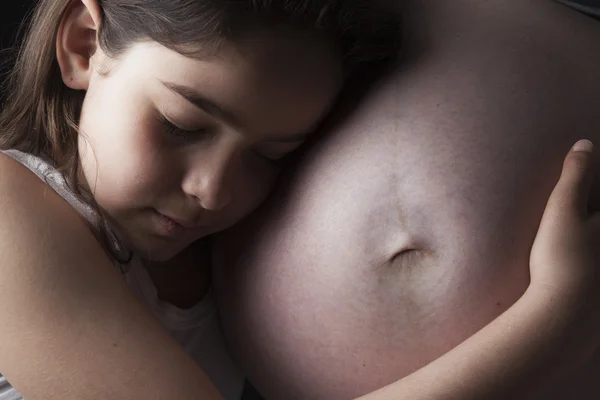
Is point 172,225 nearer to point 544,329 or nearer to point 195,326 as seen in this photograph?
point 195,326

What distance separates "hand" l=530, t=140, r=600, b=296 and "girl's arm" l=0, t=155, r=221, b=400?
302 mm

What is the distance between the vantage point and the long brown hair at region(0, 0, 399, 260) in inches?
27.3

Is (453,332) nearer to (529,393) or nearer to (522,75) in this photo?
(529,393)

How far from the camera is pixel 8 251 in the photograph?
64 cm

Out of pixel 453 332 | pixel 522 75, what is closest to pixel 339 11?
pixel 522 75

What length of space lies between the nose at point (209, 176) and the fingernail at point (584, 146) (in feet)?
1.02

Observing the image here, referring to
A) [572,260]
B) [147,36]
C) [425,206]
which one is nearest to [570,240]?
[572,260]

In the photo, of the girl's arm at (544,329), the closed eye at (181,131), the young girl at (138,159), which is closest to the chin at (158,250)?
the young girl at (138,159)

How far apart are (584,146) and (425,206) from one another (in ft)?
0.49

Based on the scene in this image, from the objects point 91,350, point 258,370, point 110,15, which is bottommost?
point 258,370

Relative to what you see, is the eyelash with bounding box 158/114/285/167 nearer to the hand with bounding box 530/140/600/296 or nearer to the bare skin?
the bare skin

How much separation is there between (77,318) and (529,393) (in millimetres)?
376

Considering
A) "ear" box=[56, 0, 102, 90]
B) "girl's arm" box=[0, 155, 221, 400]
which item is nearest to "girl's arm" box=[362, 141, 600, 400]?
"girl's arm" box=[0, 155, 221, 400]

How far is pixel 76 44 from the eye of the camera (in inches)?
31.1
